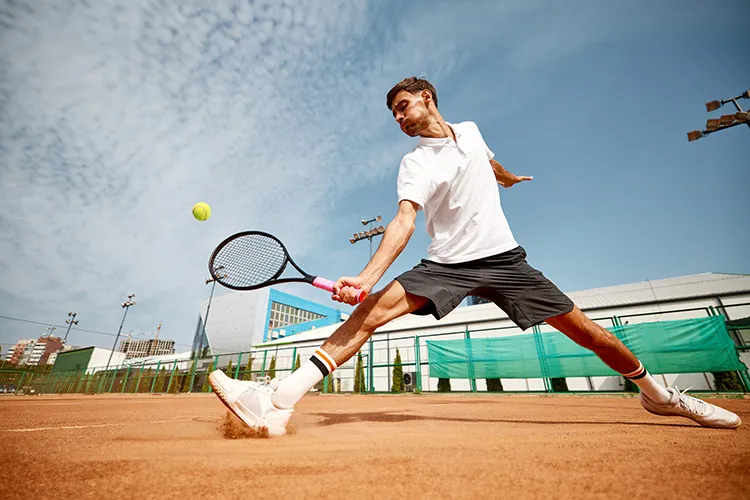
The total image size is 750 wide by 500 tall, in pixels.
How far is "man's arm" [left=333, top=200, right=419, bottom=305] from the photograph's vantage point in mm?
1882

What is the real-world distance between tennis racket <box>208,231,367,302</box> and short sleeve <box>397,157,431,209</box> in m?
1.04

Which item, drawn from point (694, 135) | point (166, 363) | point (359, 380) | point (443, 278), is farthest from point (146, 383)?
point (694, 135)

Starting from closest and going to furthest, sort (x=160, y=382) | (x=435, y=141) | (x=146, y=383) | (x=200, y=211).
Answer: (x=435, y=141)
(x=200, y=211)
(x=160, y=382)
(x=146, y=383)

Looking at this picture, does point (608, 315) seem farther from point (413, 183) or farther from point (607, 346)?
point (413, 183)

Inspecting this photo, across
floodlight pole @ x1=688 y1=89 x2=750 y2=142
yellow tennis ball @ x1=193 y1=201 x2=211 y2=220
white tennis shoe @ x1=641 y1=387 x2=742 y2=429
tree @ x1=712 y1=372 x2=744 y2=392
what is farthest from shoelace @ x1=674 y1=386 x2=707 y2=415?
floodlight pole @ x1=688 y1=89 x2=750 y2=142

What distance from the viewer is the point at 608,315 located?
53.7 feet

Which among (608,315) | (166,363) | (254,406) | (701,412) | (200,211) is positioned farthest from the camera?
(166,363)

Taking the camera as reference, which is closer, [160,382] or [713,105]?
[713,105]

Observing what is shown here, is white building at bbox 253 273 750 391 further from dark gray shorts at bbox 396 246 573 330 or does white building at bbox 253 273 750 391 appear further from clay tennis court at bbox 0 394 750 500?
clay tennis court at bbox 0 394 750 500

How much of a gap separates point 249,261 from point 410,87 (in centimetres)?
187

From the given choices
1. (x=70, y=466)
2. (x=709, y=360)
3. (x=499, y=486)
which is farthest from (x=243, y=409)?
(x=709, y=360)

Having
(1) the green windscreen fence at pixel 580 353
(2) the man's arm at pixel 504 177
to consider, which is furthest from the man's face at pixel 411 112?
(1) the green windscreen fence at pixel 580 353

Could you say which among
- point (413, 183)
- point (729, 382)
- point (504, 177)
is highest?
point (504, 177)

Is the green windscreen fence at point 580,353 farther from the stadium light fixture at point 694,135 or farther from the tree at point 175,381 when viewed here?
the tree at point 175,381
